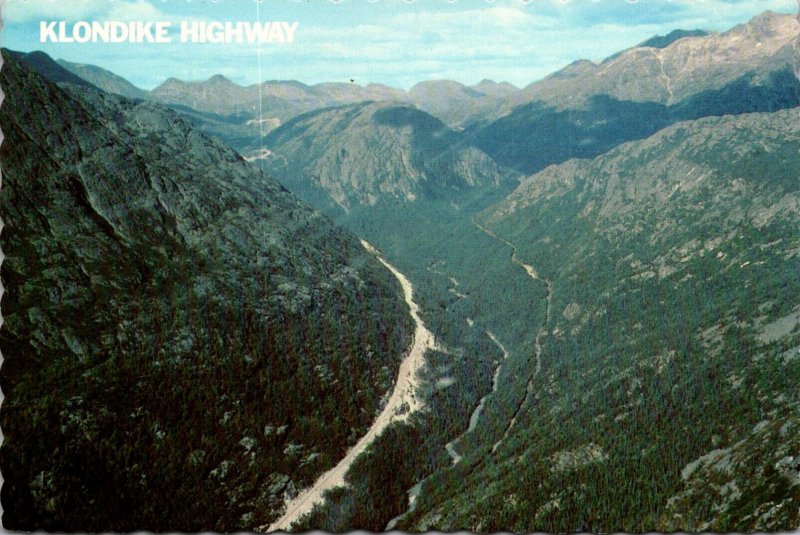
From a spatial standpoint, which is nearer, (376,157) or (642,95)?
(642,95)

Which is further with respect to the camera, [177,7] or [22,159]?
[22,159]

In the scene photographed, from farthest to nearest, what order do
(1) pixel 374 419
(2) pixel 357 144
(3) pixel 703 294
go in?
(2) pixel 357 144
(3) pixel 703 294
(1) pixel 374 419

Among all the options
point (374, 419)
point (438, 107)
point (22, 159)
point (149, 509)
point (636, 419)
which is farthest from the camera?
point (438, 107)

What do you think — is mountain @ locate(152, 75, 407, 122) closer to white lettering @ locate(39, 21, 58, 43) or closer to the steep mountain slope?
white lettering @ locate(39, 21, 58, 43)

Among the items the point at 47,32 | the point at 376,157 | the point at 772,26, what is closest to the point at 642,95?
the point at 376,157

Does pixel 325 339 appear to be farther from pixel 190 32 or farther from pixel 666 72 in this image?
pixel 666 72

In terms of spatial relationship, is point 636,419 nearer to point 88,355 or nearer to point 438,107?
point 88,355

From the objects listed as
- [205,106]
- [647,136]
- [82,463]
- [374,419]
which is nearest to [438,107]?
[647,136]

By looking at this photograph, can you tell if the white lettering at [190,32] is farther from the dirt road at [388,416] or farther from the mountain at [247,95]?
the dirt road at [388,416]
